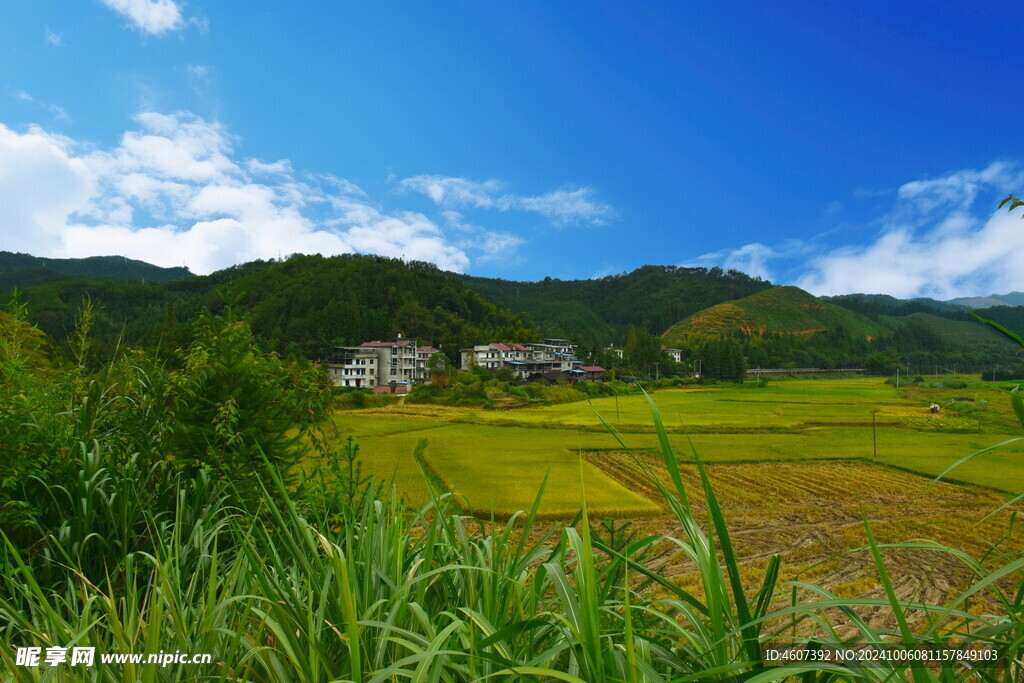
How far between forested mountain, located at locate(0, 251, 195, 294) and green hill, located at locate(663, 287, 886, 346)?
8791 cm

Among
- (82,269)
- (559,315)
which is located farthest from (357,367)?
(82,269)

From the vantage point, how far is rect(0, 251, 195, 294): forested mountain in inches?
3488

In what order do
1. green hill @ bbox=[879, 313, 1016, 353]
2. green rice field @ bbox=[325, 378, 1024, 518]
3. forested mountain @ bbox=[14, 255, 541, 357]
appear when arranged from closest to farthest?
green rice field @ bbox=[325, 378, 1024, 518] → forested mountain @ bbox=[14, 255, 541, 357] → green hill @ bbox=[879, 313, 1016, 353]

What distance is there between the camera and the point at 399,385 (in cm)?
4344

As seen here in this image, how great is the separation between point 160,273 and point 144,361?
13943 centimetres

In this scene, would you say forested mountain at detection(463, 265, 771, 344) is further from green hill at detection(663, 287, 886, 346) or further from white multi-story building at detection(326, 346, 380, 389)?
white multi-story building at detection(326, 346, 380, 389)

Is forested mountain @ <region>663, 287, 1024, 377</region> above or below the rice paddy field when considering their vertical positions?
above

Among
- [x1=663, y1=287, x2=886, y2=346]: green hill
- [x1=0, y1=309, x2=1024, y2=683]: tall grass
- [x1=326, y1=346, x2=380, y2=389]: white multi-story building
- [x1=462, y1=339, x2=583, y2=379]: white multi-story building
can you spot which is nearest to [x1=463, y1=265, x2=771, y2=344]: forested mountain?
[x1=663, y1=287, x2=886, y2=346]: green hill

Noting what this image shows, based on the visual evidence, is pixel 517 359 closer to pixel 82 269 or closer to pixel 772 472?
pixel 772 472

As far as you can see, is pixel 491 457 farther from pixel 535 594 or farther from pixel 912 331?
pixel 912 331

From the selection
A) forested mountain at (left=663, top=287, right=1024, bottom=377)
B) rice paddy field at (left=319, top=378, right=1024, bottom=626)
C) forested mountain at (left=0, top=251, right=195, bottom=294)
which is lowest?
rice paddy field at (left=319, top=378, right=1024, bottom=626)

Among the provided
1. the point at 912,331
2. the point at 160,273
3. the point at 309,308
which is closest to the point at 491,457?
the point at 309,308

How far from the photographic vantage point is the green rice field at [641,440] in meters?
12.2

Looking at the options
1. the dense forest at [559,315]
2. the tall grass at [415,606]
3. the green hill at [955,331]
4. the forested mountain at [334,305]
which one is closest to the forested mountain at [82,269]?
the dense forest at [559,315]
